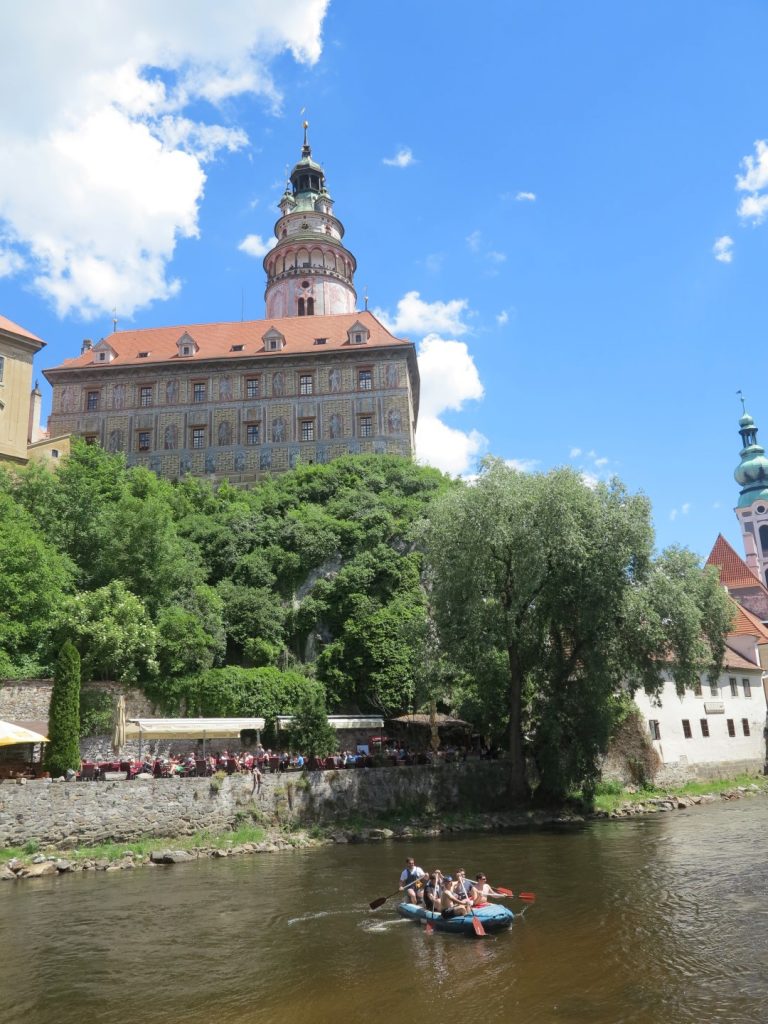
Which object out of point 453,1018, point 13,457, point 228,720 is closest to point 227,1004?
point 453,1018

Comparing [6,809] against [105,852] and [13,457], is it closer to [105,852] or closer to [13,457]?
[105,852]

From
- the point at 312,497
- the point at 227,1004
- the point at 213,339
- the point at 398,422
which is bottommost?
the point at 227,1004

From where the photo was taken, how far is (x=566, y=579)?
91.2 feet

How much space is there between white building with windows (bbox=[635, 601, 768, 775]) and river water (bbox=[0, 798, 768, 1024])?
1521 centimetres

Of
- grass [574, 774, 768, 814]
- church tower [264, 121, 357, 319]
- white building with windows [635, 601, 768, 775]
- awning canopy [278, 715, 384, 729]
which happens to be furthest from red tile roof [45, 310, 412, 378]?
grass [574, 774, 768, 814]

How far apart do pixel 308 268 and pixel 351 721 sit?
5268 cm

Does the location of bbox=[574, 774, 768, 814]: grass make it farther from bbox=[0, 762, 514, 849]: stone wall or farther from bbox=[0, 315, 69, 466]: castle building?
bbox=[0, 315, 69, 466]: castle building

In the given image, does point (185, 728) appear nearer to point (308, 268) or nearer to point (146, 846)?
point (146, 846)

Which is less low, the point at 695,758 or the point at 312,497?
the point at 312,497

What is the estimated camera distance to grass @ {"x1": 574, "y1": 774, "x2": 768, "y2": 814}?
31359 millimetres

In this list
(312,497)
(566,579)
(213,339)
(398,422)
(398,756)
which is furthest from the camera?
(213,339)

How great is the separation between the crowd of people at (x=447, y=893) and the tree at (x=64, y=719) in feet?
40.7

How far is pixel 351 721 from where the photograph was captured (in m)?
33.4

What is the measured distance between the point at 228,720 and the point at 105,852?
7130 mm
